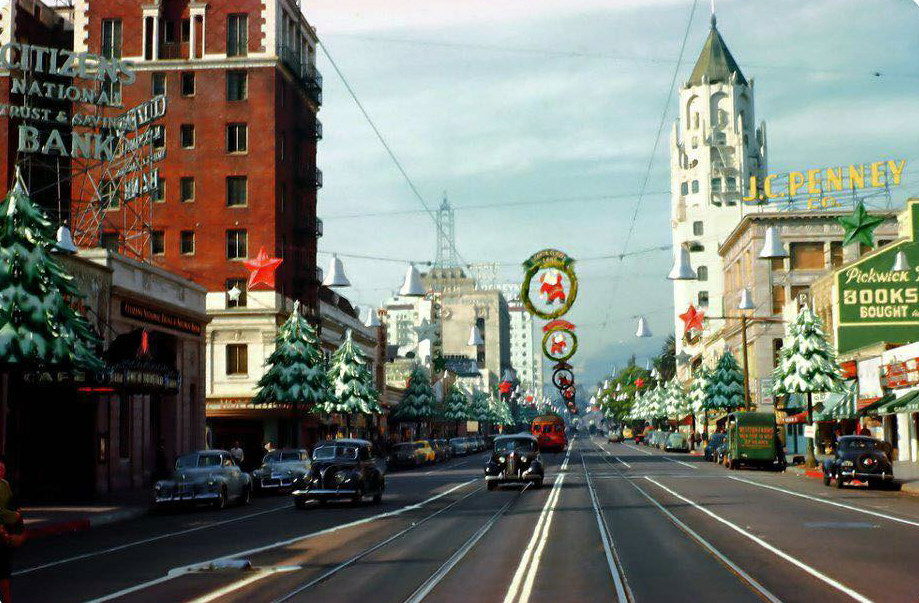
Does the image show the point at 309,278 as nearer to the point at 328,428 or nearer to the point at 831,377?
the point at 328,428

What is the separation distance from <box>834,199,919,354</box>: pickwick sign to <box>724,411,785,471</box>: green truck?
48.1 ft

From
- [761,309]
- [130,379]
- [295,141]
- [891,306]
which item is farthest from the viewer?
[761,309]

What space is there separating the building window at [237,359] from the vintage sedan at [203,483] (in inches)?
1361

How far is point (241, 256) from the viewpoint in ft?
228

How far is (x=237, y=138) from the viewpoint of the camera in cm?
7012

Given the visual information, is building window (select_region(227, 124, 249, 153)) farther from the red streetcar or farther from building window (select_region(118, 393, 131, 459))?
the red streetcar

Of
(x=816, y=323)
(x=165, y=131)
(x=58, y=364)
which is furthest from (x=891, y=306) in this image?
(x=58, y=364)

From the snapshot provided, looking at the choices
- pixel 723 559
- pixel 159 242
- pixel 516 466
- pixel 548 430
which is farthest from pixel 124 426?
pixel 548 430

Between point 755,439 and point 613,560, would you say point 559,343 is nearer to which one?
point 755,439

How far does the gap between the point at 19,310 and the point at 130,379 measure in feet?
28.3

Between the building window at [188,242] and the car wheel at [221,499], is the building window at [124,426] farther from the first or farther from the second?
the building window at [188,242]

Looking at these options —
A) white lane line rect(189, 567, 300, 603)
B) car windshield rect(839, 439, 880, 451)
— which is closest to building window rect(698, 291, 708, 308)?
car windshield rect(839, 439, 880, 451)

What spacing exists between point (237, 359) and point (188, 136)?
46.6ft

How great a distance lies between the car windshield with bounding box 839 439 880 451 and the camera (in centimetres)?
3953
